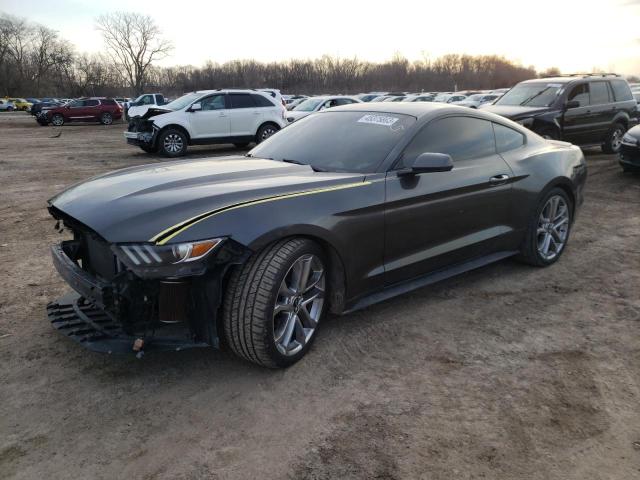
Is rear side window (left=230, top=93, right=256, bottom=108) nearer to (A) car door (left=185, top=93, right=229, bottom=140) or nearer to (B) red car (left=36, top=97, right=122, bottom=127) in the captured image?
(A) car door (left=185, top=93, right=229, bottom=140)

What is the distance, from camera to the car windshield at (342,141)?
367cm

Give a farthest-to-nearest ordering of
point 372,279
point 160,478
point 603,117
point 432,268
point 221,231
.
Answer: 1. point 603,117
2. point 432,268
3. point 372,279
4. point 221,231
5. point 160,478

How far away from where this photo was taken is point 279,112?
14.9 m

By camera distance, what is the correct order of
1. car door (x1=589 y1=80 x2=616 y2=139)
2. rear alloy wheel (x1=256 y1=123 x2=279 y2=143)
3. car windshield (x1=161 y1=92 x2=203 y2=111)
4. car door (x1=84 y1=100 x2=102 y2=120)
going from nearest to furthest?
car door (x1=589 y1=80 x2=616 y2=139) < car windshield (x1=161 y1=92 x2=203 y2=111) < rear alloy wheel (x1=256 y1=123 x2=279 y2=143) < car door (x1=84 y1=100 x2=102 y2=120)

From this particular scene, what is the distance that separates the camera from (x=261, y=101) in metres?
14.7

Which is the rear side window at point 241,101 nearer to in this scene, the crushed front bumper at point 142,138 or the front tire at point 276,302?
the crushed front bumper at point 142,138

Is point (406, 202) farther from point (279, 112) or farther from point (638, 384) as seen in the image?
point (279, 112)

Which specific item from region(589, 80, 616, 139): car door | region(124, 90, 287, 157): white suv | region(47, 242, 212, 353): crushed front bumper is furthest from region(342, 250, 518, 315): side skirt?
region(124, 90, 287, 157): white suv

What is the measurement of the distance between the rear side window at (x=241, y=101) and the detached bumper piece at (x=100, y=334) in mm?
11798

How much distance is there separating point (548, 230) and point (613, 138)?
8907 mm

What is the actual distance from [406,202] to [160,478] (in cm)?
222

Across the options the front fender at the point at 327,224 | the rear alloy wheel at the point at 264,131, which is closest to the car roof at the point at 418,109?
the front fender at the point at 327,224

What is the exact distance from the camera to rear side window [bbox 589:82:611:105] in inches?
444

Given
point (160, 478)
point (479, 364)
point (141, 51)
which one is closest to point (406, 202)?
point (479, 364)
